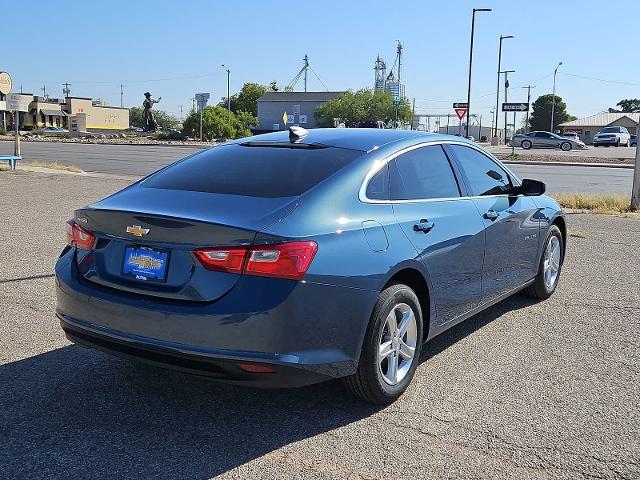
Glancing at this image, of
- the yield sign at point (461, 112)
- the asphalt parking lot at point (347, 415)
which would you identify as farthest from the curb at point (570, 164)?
the asphalt parking lot at point (347, 415)

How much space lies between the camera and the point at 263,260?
3.47m

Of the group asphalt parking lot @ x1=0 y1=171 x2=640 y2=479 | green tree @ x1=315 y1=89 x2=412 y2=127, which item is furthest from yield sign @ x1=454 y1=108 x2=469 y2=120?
green tree @ x1=315 y1=89 x2=412 y2=127

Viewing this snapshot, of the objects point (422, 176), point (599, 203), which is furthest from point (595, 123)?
point (422, 176)

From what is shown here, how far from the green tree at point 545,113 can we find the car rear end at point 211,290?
110974 mm

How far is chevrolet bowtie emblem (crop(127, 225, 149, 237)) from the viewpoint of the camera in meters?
3.70

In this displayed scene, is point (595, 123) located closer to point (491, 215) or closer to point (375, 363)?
point (491, 215)

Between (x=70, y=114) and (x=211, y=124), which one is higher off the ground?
(x=70, y=114)

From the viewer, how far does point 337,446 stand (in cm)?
362

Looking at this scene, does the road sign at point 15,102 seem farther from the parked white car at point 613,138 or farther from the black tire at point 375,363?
the parked white car at point 613,138

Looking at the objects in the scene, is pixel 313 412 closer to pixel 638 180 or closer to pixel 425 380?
pixel 425 380

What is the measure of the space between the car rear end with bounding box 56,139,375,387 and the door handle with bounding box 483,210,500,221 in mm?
1734

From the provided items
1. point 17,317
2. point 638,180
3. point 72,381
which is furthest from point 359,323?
point 638,180

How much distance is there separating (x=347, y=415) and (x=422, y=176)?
174 centimetres

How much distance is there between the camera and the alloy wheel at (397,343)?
412 cm
